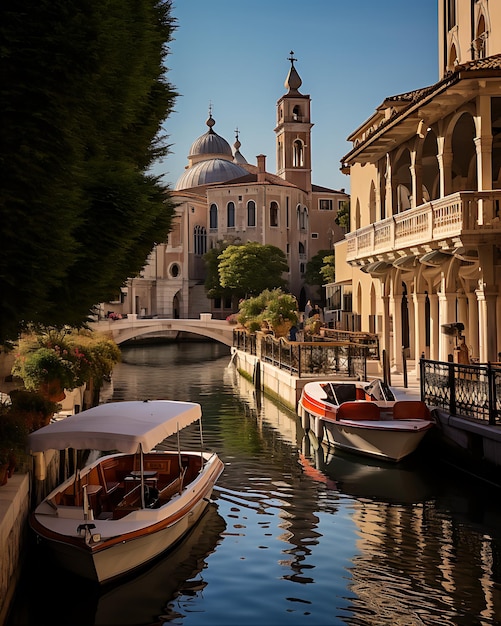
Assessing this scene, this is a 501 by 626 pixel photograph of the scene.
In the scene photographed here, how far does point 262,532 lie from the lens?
12258 mm

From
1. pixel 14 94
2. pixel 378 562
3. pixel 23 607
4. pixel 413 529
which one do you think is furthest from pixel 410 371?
pixel 14 94

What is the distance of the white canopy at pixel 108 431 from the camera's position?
10.8 metres

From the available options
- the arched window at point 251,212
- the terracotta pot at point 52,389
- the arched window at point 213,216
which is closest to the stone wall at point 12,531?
the terracotta pot at point 52,389

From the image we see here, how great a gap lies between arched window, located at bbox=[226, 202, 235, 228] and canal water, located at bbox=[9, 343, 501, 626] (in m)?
67.4

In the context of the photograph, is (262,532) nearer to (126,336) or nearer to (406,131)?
(406,131)

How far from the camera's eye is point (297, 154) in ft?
296

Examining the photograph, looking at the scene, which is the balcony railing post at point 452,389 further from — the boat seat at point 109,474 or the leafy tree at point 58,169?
the leafy tree at point 58,169

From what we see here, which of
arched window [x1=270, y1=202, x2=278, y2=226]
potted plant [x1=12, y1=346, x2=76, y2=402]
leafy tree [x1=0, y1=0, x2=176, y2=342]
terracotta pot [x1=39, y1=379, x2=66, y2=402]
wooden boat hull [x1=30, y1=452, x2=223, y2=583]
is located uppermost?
arched window [x1=270, y1=202, x2=278, y2=226]

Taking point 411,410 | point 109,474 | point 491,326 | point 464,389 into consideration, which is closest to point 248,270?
point 491,326

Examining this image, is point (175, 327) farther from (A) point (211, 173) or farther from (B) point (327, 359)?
(A) point (211, 173)

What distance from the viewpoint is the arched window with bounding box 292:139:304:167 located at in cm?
8962

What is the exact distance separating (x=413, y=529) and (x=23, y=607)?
5702 millimetres

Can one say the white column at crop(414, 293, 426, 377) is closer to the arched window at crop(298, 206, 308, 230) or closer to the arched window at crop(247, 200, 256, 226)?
the arched window at crop(247, 200, 256, 226)

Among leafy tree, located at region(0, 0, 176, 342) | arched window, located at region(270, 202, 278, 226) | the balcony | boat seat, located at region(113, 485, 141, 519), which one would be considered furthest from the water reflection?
arched window, located at region(270, 202, 278, 226)
